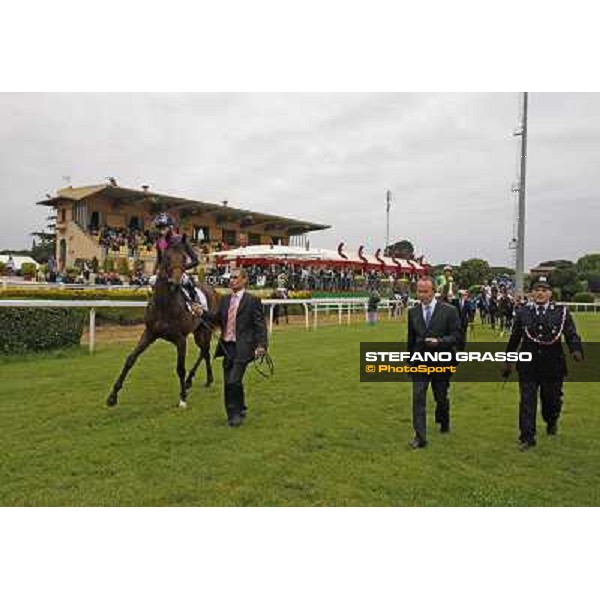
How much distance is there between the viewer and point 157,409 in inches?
256

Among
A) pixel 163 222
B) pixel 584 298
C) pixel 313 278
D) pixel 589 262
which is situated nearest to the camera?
pixel 163 222

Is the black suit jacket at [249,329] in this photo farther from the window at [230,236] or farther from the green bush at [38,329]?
the window at [230,236]

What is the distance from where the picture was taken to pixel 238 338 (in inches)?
238

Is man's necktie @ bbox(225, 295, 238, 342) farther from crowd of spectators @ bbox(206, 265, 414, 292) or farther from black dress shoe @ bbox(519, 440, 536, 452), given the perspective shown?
crowd of spectators @ bbox(206, 265, 414, 292)

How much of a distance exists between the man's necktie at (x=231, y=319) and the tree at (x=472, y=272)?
105 ft

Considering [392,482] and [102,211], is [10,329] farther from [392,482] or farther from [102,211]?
[102,211]

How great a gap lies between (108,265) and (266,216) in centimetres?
1968

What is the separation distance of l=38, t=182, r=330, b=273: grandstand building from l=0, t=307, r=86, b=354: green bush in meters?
16.0

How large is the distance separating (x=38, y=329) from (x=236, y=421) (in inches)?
247

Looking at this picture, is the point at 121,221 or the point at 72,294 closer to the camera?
the point at 72,294

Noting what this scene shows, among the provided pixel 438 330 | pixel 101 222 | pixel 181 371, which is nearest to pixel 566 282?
pixel 101 222

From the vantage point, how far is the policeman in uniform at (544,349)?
18.6 ft

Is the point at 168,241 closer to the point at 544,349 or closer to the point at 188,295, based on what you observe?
the point at 188,295

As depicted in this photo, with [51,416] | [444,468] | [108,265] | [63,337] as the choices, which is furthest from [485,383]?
[108,265]
